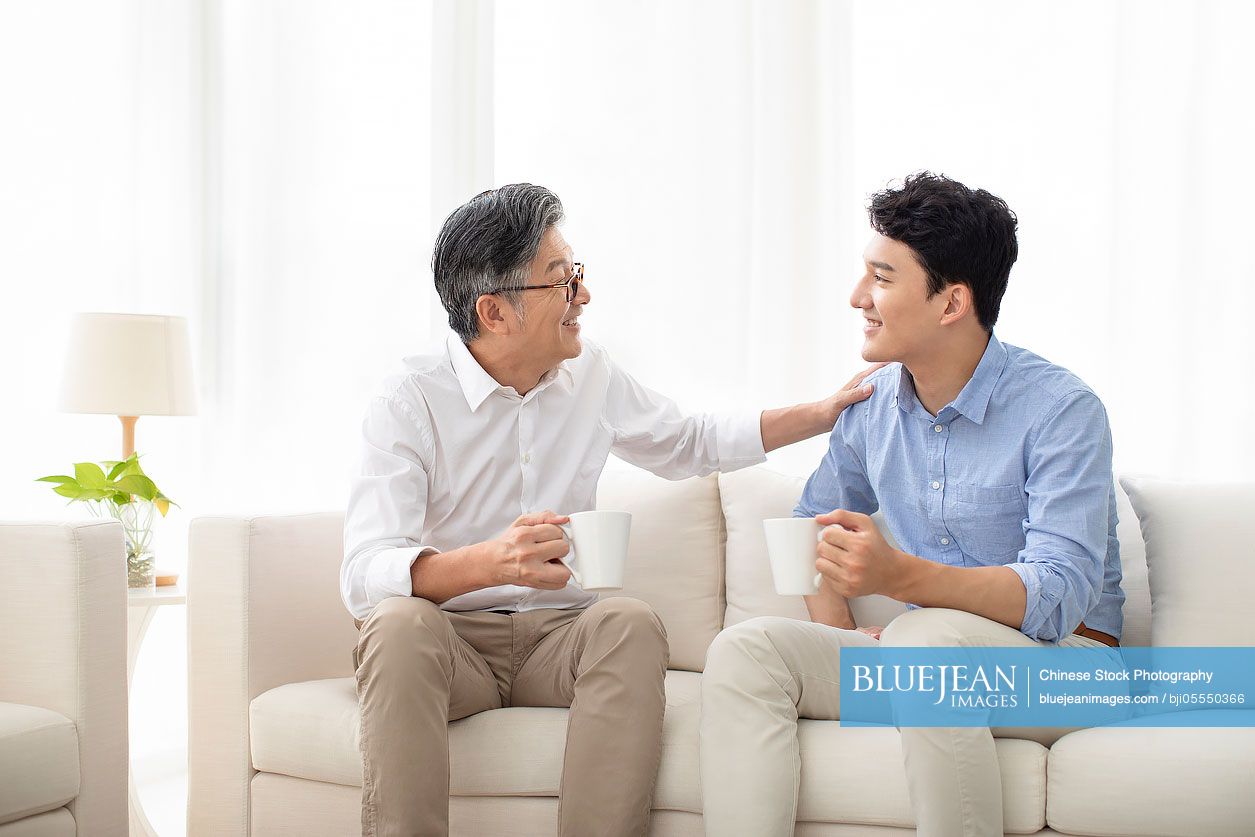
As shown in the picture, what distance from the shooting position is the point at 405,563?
5.49 feet

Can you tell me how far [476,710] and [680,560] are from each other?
0.65 m

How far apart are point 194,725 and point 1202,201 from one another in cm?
246

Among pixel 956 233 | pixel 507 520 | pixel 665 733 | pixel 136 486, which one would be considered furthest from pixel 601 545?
pixel 136 486

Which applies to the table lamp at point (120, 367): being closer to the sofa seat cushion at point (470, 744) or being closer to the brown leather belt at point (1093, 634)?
the sofa seat cushion at point (470, 744)

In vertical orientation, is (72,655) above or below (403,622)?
below

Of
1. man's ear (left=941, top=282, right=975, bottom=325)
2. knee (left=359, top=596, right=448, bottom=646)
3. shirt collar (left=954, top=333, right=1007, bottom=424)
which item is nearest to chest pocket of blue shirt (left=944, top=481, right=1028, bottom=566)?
shirt collar (left=954, top=333, right=1007, bottom=424)

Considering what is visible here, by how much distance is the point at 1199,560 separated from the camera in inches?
75.0

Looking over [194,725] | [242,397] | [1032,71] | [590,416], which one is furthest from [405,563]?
[1032,71]

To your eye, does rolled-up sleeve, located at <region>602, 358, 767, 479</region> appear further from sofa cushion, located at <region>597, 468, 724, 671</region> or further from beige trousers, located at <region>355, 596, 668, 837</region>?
beige trousers, located at <region>355, 596, 668, 837</region>

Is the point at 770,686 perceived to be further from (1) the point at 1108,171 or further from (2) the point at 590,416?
(1) the point at 1108,171

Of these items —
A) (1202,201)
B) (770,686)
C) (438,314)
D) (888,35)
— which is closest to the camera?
(770,686)

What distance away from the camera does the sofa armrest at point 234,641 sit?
6.39 feet

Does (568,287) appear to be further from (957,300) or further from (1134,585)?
(1134,585)

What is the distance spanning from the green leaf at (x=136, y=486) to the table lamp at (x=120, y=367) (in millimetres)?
246
